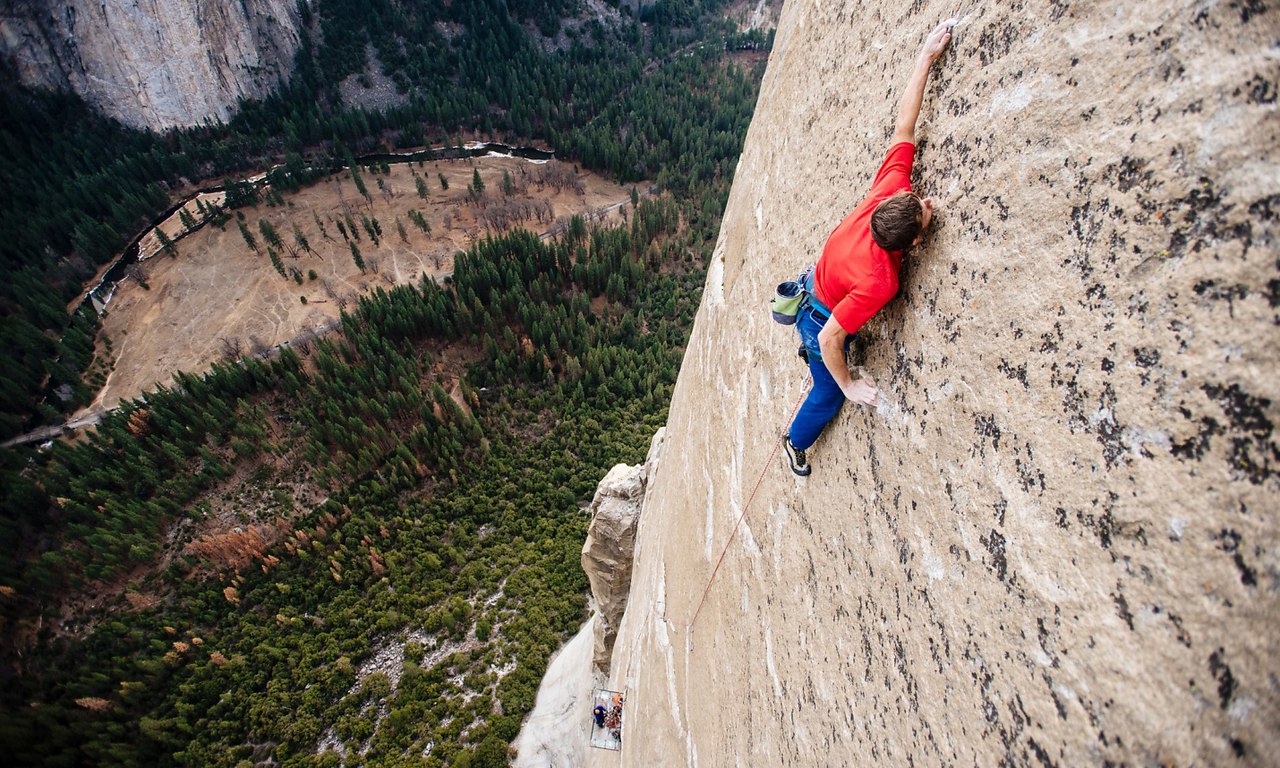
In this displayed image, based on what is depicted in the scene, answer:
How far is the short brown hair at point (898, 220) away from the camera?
112 inches

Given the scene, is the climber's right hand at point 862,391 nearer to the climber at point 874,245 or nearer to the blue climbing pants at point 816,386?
the climber at point 874,245

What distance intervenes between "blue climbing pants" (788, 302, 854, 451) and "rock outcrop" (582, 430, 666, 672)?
10916 mm

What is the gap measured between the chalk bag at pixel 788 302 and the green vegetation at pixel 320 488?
2283 centimetres

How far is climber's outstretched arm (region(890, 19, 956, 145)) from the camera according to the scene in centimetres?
303

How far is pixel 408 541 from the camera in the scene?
99.7 feet

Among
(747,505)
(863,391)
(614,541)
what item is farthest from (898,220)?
(614,541)

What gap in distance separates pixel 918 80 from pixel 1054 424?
220 centimetres

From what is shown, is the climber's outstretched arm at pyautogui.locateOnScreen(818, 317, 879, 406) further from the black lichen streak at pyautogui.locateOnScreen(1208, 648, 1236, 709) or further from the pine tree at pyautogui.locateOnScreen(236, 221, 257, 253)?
the pine tree at pyautogui.locateOnScreen(236, 221, 257, 253)

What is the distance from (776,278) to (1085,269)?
3.21m

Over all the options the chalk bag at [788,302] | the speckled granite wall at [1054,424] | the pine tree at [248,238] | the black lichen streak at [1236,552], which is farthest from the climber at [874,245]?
the pine tree at [248,238]

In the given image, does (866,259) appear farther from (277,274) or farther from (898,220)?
(277,274)

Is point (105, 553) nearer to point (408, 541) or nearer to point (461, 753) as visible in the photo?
point (408, 541)

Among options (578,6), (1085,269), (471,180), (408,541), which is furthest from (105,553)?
(578,6)

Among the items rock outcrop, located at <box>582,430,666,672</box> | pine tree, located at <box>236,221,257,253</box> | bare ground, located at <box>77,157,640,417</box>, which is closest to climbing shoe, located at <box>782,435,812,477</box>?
rock outcrop, located at <box>582,430,666,672</box>
